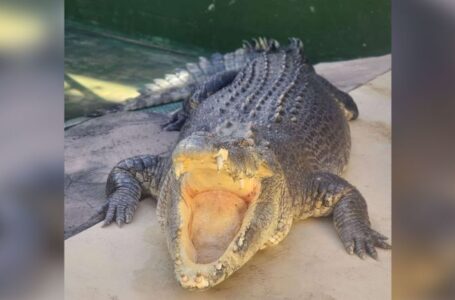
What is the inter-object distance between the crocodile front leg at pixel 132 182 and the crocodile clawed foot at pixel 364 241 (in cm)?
86

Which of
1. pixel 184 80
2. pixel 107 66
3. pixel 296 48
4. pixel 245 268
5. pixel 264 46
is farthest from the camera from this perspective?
pixel 107 66

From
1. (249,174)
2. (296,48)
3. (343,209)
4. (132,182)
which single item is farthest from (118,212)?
(296,48)

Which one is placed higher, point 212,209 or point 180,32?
point 180,32

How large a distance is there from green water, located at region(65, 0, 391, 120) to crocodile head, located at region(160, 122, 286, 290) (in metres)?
1.91

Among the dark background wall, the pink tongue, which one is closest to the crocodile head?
the pink tongue

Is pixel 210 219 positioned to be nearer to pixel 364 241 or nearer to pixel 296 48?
pixel 364 241

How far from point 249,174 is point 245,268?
362 millimetres

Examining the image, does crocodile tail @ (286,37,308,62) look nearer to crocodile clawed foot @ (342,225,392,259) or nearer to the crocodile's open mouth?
crocodile clawed foot @ (342,225,392,259)

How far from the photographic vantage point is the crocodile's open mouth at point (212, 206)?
1939 mm

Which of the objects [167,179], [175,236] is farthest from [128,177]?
[175,236]

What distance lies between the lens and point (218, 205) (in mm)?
2068

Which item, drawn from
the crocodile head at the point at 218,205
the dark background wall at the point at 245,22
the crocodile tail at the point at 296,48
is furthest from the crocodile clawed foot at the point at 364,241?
the dark background wall at the point at 245,22

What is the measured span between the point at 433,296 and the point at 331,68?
11.3 feet

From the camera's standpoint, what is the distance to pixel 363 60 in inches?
175
